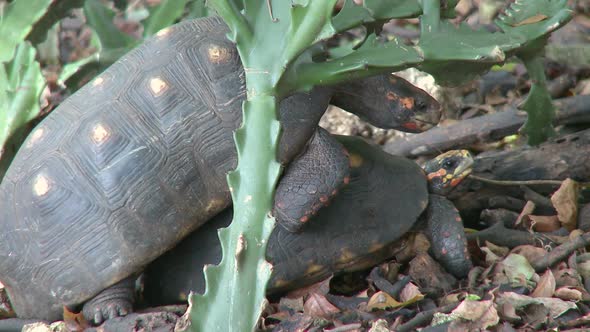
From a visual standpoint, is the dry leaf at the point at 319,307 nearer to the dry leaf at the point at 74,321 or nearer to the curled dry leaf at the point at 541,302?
the curled dry leaf at the point at 541,302

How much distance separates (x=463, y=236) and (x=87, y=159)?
1514 mm

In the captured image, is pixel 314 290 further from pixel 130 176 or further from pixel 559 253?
pixel 559 253

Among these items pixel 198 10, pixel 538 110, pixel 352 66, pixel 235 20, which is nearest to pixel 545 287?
pixel 538 110

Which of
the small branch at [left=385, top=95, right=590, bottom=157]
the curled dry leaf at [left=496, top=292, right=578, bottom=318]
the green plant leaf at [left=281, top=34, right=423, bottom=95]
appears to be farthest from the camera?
the small branch at [left=385, top=95, right=590, bottom=157]

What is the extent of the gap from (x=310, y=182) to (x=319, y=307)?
470 mm

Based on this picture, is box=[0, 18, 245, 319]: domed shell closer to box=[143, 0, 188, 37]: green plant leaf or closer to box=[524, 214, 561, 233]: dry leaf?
box=[143, 0, 188, 37]: green plant leaf

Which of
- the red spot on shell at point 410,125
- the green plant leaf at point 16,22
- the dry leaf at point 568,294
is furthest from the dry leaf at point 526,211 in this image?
the green plant leaf at point 16,22

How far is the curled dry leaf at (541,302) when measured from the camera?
257 cm

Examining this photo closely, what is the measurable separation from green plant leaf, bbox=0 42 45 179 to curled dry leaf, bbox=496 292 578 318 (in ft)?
7.39

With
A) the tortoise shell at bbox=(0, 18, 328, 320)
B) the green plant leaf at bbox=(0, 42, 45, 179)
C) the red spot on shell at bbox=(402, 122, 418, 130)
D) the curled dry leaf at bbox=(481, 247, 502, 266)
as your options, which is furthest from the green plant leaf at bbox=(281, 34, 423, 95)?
the green plant leaf at bbox=(0, 42, 45, 179)

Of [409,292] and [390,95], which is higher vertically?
[390,95]

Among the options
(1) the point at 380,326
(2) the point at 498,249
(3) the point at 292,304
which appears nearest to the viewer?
(1) the point at 380,326

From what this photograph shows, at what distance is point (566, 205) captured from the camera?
322 cm

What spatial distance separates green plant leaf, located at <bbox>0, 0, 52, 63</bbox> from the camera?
3516 mm
